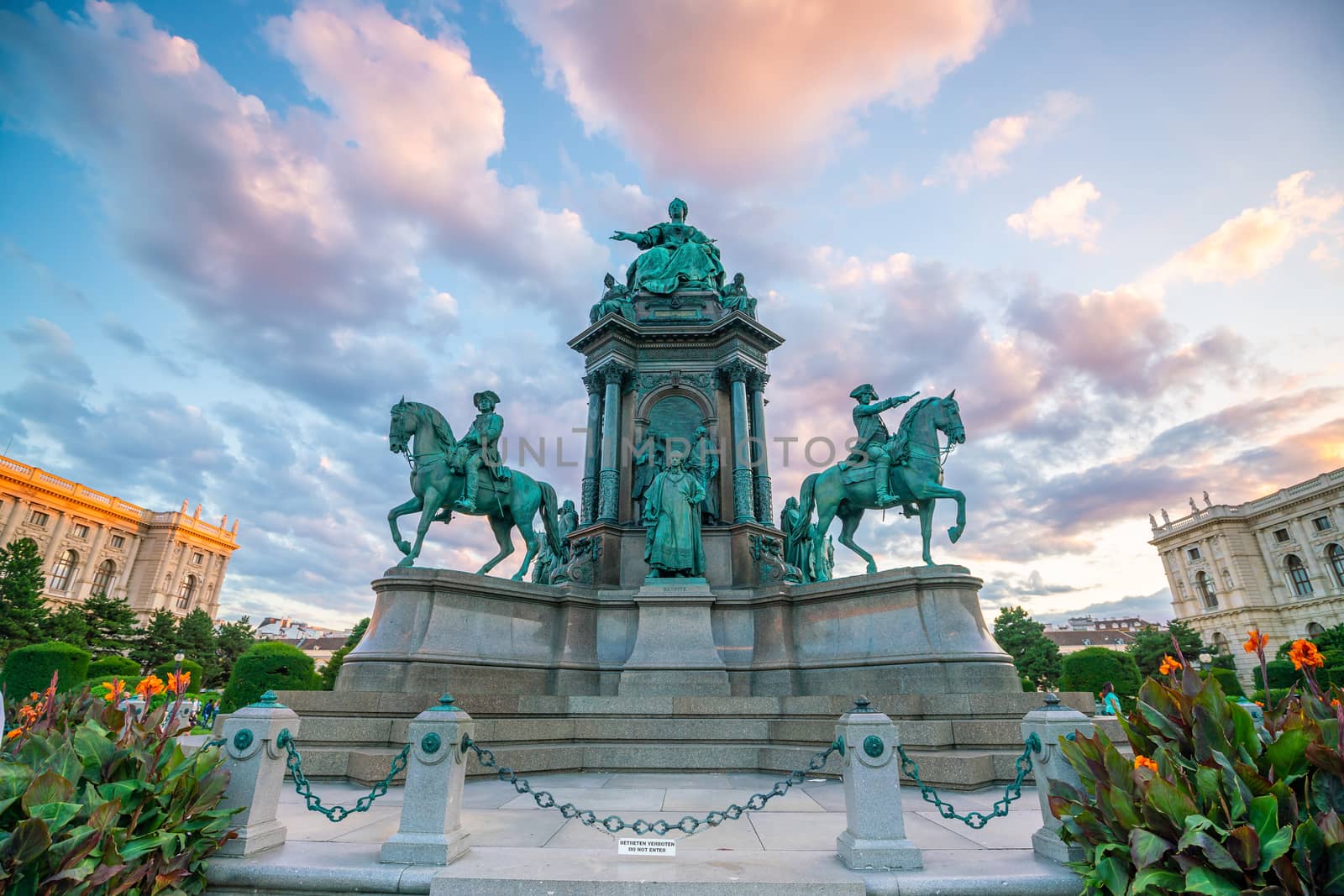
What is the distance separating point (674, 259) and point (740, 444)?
7594 millimetres

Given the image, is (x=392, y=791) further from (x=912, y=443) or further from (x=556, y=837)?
(x=912, y=443)

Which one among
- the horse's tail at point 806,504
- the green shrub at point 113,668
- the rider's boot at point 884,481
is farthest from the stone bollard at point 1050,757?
the green shrub at point 113,668

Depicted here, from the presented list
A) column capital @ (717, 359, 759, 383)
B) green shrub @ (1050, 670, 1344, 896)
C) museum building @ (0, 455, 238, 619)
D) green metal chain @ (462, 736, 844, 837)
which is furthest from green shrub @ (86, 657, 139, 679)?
museum building @ (0, 455, 238, 619)

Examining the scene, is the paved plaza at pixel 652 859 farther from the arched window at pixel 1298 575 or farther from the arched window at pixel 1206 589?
the arched window at pixel 1206 589

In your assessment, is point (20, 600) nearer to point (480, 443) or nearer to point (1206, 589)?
point (480, 443)

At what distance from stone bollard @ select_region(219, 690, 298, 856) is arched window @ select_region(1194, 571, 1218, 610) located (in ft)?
365

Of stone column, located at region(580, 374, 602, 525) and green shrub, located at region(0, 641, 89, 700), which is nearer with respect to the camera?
stone column, located at region(580, 374, 602, 525)

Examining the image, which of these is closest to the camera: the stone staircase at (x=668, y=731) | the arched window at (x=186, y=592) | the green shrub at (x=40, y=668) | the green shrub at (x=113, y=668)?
the stone staircase at (x=668, y=731)

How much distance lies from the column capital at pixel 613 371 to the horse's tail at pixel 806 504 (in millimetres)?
6532

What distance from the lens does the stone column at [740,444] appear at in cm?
1767

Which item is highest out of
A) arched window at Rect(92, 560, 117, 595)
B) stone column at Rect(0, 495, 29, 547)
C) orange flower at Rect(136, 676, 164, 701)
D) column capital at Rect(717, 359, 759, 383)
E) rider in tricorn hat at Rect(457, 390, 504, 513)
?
stone column at Rect(0, 495, 29, 547)

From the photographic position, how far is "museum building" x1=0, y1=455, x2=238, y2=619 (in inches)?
3073

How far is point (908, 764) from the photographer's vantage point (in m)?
5.68

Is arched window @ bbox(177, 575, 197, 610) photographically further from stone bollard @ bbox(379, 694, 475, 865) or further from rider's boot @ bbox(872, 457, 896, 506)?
stone bollard @ bbox(379, 694, 475, 865)
